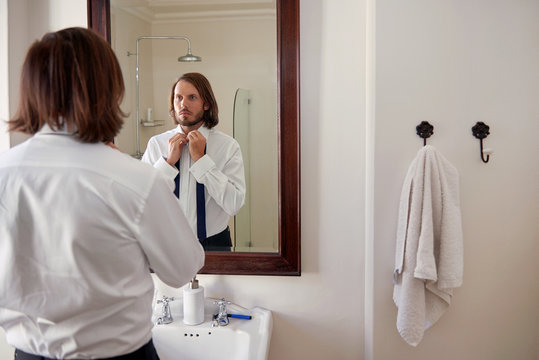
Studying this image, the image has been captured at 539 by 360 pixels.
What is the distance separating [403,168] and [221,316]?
2.57 ft

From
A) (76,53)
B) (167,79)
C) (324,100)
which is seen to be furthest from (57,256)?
(324,100)

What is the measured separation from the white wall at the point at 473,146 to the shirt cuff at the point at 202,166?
57cm

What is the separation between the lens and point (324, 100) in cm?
151

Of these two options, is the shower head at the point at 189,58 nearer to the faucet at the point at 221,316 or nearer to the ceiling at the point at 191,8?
the ceiling at the point at 191,8

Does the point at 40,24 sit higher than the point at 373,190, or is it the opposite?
the point at 40,24

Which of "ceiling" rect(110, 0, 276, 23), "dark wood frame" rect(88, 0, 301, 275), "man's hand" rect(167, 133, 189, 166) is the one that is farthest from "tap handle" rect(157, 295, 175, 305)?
"ceiling" rect(110, 0, 276, 23)

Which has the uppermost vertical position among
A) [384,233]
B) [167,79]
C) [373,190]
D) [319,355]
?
[167,79]

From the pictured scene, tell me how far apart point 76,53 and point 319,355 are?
50.0 inches

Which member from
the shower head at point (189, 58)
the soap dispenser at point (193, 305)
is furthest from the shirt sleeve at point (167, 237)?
the shower head at point (189, 58)

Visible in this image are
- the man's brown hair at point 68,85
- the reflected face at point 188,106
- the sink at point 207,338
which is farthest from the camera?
the reflected face at point 188,106

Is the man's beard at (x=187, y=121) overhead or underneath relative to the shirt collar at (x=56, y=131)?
overhead

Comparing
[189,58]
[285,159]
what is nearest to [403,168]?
[285,159]

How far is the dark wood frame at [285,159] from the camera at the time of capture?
58.4 inches

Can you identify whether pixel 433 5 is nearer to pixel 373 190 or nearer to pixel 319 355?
pixel 373 190
